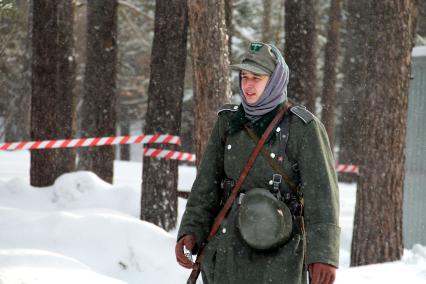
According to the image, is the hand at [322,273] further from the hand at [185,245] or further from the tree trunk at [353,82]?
the tree trunk at [353,82]

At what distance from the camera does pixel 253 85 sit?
12.3 ft

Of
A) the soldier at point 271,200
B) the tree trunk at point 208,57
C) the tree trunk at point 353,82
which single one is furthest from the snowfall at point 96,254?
the tree trunk at point 353,82

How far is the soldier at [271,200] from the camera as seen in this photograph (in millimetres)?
3607

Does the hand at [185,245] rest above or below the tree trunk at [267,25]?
below

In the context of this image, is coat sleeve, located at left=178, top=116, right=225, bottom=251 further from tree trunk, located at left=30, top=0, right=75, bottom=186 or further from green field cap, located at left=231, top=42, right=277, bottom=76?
tree trunk, located at left=30, top=0, right=75, bottom=186

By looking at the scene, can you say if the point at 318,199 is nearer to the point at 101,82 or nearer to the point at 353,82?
the point at 101,82

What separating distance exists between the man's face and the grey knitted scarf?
0.07ft

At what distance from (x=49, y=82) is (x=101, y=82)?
3.23m

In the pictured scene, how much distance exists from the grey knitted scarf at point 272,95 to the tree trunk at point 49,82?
8.17 meters

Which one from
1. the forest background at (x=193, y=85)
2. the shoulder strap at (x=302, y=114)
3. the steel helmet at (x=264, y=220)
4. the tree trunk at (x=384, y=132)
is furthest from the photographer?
the tree trunk at (x=384, y=132)

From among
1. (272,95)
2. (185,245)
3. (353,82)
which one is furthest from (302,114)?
(353,82)

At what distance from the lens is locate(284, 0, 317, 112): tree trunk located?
50.1ft

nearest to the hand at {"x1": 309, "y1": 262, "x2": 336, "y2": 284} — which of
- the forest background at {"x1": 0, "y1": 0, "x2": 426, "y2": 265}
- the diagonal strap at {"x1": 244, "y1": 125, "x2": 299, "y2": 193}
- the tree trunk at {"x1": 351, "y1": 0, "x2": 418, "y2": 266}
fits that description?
the diagonal strap at {"x1": 244, "y1": 125, "x2": 299, "y2": 193}

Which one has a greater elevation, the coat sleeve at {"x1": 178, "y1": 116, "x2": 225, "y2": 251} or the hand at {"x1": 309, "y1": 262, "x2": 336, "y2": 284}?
the coat sleeve at {"x1": 178, "y1": 116, "x2": 225, "y2": 251}
